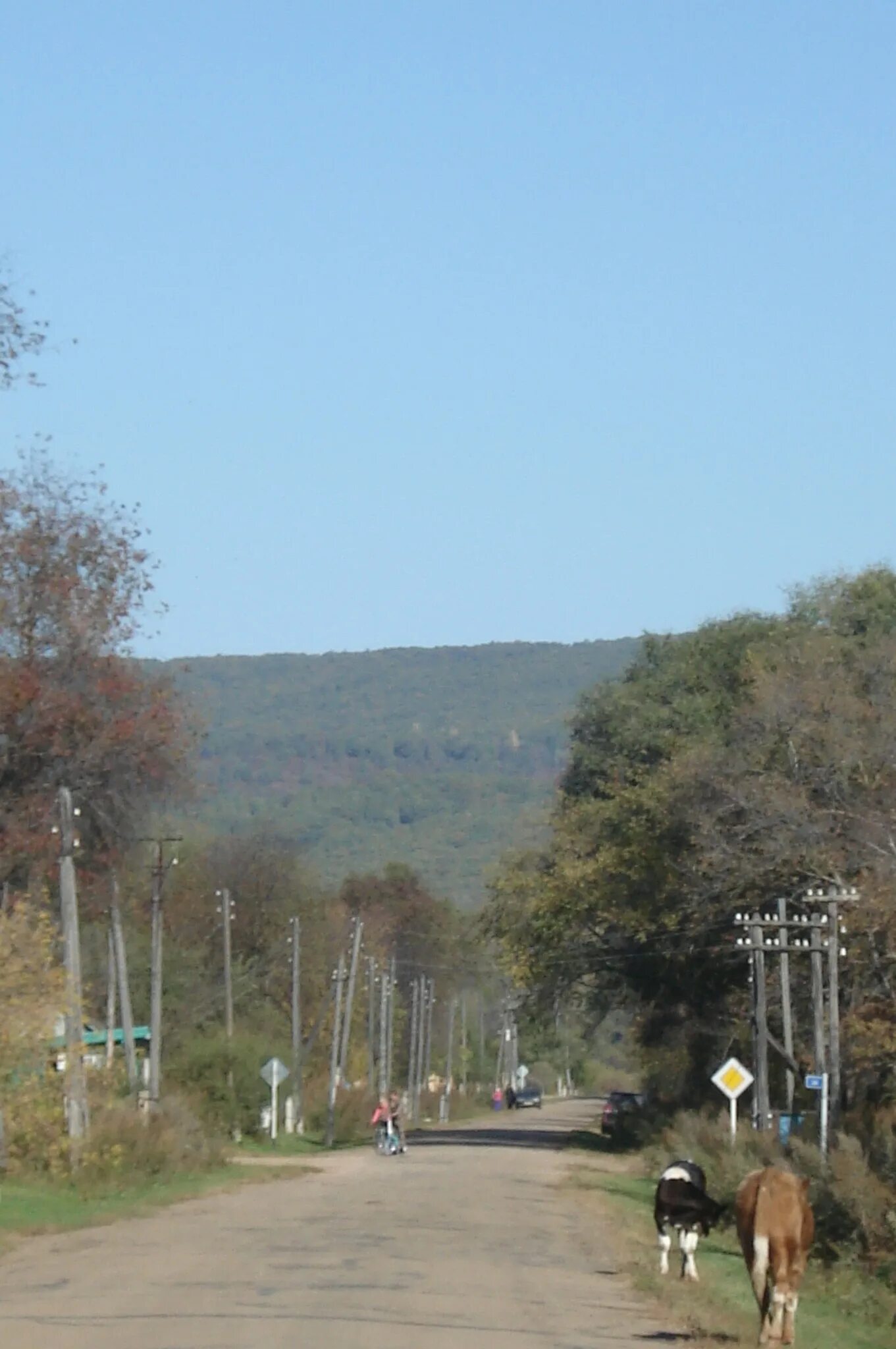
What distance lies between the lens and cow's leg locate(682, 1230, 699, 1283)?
19.5 metres

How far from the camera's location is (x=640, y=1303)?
696 inches

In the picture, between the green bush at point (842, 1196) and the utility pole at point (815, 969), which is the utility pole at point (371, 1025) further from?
the green bush at point (842, 1196)

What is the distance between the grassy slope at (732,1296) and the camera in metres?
16.7

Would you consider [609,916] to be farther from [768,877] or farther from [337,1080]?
[337,1080]

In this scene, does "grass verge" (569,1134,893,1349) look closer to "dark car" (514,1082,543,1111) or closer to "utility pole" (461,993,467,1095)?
"dark car" (514,1082,543,1111)

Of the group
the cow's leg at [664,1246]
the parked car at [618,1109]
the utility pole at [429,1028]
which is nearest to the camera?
the cow's leg at [664,1246]

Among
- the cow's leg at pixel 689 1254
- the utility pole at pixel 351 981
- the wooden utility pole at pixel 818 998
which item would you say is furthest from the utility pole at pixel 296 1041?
the cow's leg at pixel 689 1254

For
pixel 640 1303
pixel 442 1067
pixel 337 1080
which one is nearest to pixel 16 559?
pixel 640 1303

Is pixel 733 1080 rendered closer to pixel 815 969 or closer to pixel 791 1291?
pixel 815 969

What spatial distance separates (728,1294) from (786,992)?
81.5ft

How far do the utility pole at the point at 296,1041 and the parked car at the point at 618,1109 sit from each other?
33.3 feet

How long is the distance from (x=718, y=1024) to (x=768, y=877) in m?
12.0

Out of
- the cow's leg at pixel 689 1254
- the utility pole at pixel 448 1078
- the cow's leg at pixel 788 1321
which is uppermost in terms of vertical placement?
the cow's leg at pixel 788 1321

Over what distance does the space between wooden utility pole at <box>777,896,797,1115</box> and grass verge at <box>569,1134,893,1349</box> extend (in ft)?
22.7
